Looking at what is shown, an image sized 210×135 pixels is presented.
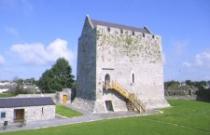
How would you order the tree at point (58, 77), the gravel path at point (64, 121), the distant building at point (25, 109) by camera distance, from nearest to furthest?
the gravel path at point (64, 121), the distant building at point (25, 109), the tree at point (58, 77)

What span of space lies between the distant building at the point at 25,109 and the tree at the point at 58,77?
19181 mm

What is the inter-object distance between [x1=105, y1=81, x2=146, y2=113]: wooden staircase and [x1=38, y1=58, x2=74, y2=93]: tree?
58.9 feet

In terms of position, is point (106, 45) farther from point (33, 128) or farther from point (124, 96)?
point (33, 128)

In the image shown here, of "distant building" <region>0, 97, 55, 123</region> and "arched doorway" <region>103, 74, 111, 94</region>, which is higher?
"arched doorway" <region>103, 74, 111, 94</region>

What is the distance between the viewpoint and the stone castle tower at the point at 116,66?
29234 millimetres

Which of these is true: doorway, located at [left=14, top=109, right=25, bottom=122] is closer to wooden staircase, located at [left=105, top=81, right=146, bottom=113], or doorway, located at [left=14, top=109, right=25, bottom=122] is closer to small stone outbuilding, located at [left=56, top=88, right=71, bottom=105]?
wooden staircase, located at [left=105, top=81, right=146, bottom=113]

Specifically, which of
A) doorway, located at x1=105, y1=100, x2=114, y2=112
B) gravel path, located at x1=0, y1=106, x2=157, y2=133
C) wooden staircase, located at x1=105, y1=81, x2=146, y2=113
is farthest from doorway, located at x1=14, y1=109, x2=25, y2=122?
doorway, located at x1=105, y1=100, x2=114, y2=112

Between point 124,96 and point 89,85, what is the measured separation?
4594 mm

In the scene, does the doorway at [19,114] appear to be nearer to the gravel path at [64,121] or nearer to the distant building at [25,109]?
the distant building at [25,109]

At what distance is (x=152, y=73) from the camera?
34.1 m

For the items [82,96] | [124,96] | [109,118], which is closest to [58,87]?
[82,96]

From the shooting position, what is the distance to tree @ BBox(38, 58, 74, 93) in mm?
45312

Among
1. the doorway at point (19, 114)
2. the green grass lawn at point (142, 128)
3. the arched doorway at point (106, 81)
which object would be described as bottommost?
the green grass lawn at point (142, 128)

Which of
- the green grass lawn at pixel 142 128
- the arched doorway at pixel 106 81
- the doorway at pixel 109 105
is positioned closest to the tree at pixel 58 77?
the doorway at pixel 109 105
